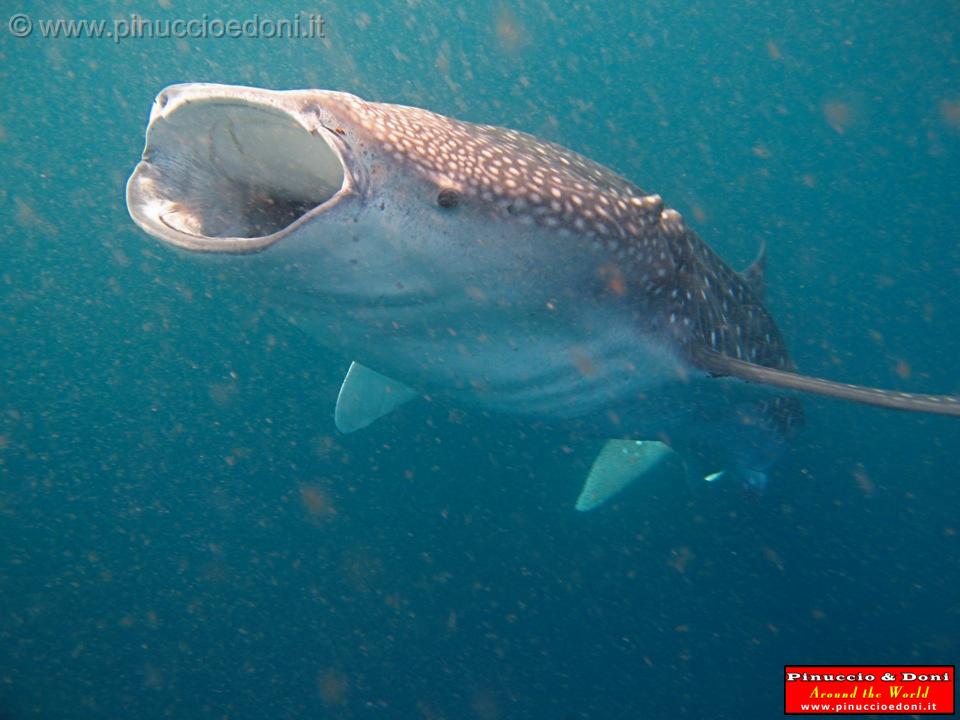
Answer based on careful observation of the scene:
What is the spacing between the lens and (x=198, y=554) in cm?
1131

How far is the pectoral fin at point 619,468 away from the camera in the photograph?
23.8 feet

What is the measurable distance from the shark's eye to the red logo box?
635 cm

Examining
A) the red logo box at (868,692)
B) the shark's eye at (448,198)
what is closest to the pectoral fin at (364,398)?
the shark's eye at (448,198)

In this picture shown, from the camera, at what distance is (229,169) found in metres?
2.22

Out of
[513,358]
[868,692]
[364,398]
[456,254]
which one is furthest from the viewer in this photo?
[868,692]

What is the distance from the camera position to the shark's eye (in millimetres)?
2135

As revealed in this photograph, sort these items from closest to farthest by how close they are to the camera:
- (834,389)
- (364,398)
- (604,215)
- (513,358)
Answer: (604,215) < (834,389) < (513,358) < (364,398)

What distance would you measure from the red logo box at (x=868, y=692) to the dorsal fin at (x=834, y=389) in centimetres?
446

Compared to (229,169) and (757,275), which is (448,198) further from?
(757,275)

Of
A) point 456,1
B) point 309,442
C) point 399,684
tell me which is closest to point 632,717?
point 399,684

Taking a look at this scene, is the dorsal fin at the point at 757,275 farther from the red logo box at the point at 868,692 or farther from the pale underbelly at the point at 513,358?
the red logo box at the point at 868,692

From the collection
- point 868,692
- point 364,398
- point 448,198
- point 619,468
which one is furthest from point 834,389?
point 868,692

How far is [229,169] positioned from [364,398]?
3705 mm

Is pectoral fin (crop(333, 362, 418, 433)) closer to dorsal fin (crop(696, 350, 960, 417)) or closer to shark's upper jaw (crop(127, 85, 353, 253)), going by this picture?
dorsal fin (crop(696, 350, 960, 417))
